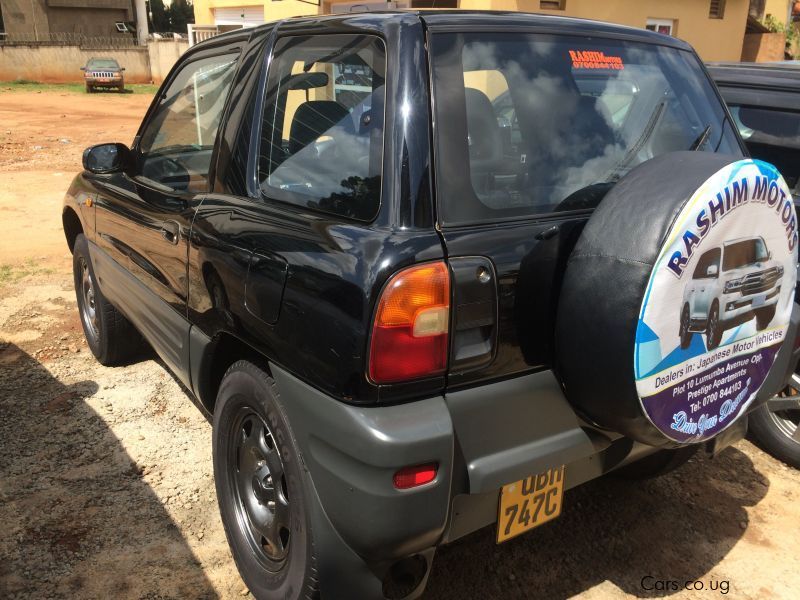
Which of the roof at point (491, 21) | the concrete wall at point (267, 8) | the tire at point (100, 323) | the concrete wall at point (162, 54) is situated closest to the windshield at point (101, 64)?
the concrete wall at point (162, 54)

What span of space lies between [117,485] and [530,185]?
2.18m

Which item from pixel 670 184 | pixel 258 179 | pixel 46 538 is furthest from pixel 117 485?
pixel 670 184

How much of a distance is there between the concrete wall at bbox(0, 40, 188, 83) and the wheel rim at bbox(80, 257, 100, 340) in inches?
1092

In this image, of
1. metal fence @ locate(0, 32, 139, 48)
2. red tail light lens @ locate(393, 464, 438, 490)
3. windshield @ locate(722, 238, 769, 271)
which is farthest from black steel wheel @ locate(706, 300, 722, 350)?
metal fence @ locate(0, 32, 139, 48)

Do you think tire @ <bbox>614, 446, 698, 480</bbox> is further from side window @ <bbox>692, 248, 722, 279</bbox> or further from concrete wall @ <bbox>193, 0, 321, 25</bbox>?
concrete wall @ <bbox>193, 0, 321, 25</bbox>

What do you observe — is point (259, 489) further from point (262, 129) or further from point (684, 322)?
point (684, 322)

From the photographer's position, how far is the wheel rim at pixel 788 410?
3.27 m

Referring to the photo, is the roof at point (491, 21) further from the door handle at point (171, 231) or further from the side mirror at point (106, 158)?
the side mirror at point (106, 158)

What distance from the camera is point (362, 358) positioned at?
175 cm

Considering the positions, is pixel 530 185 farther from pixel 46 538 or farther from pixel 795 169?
pixel 46 538

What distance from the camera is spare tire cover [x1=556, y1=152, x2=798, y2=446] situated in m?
1.74

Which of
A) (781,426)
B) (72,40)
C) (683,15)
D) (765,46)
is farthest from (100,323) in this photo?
(72,40)

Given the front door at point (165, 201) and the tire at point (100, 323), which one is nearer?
the front door at point (165, 201)

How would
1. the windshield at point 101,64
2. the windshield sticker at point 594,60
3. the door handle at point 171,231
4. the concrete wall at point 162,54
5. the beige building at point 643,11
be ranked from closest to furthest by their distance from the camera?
the windshield sticker at point 594,60 → the door handle at point 171,231 → the beige building at point 643,11 → the windshield at point 101,64 → the concrete wall at point 162,54
